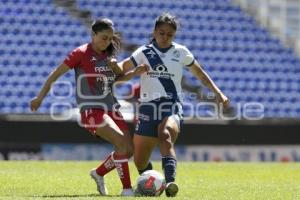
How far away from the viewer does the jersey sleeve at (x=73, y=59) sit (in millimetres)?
9109

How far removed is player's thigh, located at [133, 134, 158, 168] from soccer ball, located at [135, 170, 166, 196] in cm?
46

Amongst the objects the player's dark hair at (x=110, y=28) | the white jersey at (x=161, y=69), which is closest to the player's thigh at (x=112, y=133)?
the white jersey at (x=161, y=69)

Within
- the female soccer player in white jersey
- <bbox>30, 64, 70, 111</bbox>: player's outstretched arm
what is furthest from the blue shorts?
<bbox>30, 64, 70, 111</bbox>: player's outstretched arm

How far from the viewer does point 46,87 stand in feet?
29.4

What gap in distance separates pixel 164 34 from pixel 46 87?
1.43m

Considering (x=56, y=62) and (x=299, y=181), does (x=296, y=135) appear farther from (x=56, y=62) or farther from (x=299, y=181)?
(x=299, y=181)

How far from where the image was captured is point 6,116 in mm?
19312

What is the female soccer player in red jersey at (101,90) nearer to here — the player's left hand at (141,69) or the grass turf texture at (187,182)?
the player's left hand at (141,69)

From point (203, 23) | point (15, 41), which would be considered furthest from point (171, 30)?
point (203, 23)

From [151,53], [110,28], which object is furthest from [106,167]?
[110,28]

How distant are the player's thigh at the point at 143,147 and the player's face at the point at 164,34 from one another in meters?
1.07

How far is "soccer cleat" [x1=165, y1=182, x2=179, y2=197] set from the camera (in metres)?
8.59

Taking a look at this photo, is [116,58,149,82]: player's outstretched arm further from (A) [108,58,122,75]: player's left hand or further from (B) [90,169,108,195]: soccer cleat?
(B) [90,169,108,195]: soccer cleat

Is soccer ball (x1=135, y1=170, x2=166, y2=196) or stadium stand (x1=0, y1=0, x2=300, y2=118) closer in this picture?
Result: soccer ball (x1=135, y1=170, x2=166, y2=196)
